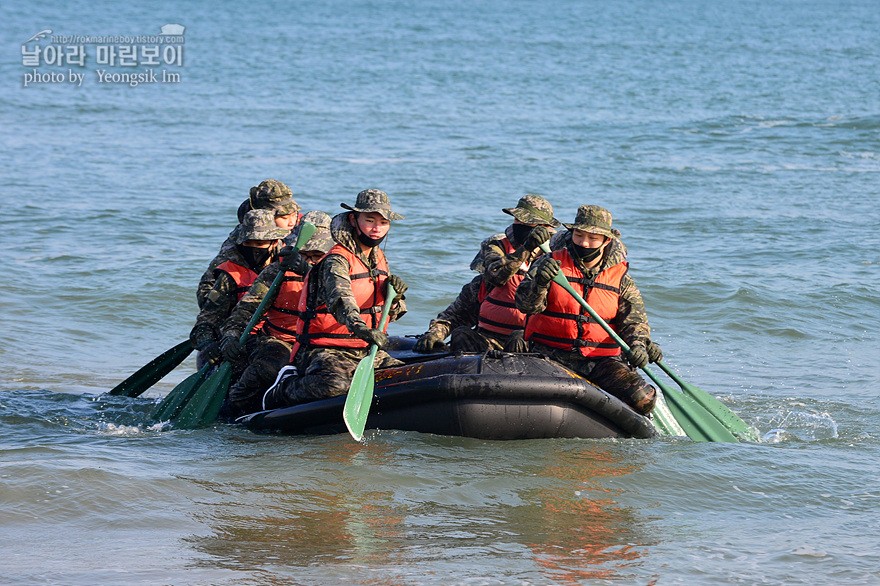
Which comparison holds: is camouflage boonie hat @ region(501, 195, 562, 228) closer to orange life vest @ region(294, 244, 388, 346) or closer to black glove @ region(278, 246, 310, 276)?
orange life vest @ region(294, 244, 388, 346)

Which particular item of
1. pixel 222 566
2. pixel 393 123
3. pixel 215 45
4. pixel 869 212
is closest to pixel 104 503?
pixel 222 566

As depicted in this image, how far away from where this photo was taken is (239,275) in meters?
7.00

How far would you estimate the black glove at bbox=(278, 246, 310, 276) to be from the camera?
6.58m

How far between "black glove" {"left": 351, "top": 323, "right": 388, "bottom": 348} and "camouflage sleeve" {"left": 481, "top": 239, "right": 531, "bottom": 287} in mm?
1118

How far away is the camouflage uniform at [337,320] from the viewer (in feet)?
19.5

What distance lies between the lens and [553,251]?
6.59m

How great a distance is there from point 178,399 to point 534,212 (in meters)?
2.54

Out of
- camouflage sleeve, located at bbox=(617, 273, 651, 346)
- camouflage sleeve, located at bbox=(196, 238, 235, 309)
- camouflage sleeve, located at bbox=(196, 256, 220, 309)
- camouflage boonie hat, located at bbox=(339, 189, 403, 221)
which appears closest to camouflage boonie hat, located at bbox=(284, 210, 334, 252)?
camouflage boonie hat, located at bbox=(339, 189, 403, 221)

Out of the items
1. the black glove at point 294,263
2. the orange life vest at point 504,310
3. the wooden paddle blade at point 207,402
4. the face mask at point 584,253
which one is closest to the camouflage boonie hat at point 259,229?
the black glove at point 294,263

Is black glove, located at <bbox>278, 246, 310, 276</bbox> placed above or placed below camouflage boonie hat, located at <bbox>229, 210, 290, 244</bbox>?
below

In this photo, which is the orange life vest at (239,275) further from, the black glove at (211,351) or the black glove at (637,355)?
the black glove at (637,355)

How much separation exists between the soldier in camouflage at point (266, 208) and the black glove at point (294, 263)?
47cm

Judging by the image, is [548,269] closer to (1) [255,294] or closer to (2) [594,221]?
(2) [594,221]

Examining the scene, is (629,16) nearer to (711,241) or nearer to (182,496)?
(711,241)
